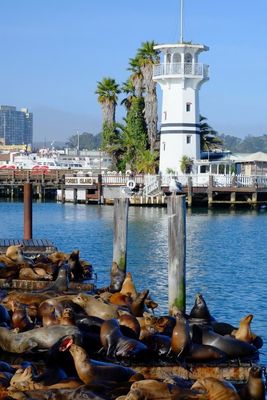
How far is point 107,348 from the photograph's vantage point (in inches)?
490

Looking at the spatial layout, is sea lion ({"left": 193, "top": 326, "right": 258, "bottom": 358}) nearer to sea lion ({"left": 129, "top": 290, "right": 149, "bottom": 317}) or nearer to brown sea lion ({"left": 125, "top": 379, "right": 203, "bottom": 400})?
sea lion ({"left": 129, "top": 290, "right": 149, "bottom": 317})

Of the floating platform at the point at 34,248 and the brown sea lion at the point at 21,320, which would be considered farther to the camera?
the floating platform at the point at 34,248

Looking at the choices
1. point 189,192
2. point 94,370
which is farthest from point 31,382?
point 189,192

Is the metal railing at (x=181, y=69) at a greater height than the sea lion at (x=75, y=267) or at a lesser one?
greater

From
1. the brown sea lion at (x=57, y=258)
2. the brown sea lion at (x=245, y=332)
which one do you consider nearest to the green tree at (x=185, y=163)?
the brown sea lion at (x=57, y=258)

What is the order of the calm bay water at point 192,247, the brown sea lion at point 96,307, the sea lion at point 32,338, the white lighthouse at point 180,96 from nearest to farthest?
the sea lion at point 32,338 → the brown sea lion at point 96,307 → the calm bay water at point 192,247 → the white lighthouse at point 180,96

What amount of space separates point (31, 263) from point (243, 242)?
17.5 meters

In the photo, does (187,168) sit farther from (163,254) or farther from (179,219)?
(179,219)

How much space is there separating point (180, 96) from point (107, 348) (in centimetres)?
4545

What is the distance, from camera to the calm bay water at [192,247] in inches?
837

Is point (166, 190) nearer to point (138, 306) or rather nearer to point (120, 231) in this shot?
point (120, 231)

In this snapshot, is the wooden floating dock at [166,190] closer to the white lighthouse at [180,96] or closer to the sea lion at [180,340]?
the white lighthouse at [180,96]

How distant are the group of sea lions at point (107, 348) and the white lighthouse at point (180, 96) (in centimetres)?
4154

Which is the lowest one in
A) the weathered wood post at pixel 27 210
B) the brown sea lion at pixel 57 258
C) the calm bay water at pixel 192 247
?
the calm bay water at pixel 192 247
